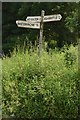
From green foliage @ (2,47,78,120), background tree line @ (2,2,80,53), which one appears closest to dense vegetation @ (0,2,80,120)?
green foliage @ (2,47,78,120)

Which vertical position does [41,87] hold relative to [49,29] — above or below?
below

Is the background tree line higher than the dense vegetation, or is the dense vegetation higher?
the background tree line

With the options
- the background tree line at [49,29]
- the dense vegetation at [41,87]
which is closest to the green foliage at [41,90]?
the dense vegetation at [41,87]

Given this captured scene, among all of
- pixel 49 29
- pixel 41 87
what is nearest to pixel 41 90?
pixel 41 87

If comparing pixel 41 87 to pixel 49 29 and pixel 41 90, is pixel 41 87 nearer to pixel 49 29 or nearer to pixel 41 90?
pixel 41 90

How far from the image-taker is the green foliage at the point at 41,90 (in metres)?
5.64

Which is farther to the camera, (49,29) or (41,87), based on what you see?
(49,29)

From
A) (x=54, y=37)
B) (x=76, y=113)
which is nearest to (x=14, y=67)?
(x=76, y=113)

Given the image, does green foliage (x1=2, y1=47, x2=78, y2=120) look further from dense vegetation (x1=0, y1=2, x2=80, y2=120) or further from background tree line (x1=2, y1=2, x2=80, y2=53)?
background tree line (x1=2, y1=2, x2=80, y2=53)

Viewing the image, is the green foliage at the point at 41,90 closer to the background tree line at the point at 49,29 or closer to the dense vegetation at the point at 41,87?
the dense vegetation at the point at 41,87

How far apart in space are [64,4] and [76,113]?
14.2 meters

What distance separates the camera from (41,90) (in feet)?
18.5

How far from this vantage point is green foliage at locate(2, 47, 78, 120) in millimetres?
5641

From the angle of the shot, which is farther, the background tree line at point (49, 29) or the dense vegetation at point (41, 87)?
the background tree line at point (49, 29)
